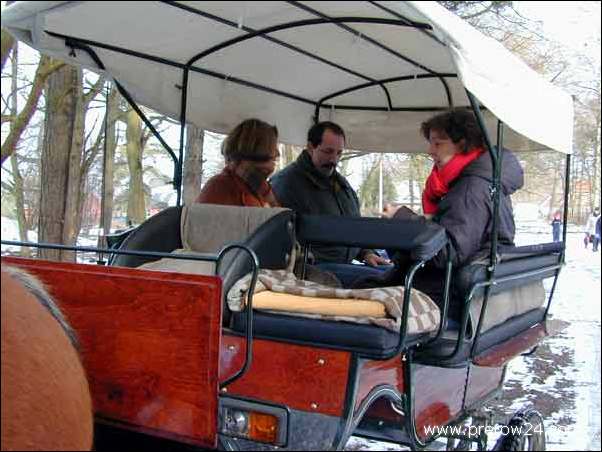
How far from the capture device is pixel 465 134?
144 inches

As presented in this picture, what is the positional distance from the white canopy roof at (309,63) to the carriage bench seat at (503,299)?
612 mm

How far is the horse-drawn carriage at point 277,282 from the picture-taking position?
2420 mm

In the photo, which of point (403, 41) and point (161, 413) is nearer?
point (161, 413)

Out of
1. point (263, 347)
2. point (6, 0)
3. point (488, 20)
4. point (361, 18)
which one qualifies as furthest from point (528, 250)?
A: point (488, 20)

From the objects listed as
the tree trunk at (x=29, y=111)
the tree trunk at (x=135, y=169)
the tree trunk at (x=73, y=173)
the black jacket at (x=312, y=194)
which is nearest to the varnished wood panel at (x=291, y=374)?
the black jacket at (x=312, y=194)

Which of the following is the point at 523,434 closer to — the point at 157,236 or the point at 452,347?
the point at 452,347

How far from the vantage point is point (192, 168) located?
8148 mm

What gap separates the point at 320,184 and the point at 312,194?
115mm

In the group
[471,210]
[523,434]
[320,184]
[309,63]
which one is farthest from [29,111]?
Result: [523,434]

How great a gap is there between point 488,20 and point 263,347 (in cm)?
715

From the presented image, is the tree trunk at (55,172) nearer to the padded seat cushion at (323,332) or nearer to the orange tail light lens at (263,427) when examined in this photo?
the padded seat cushion at (323,332)

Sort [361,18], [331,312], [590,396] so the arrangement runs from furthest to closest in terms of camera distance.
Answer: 1. [590,396]
2. [361,18]
3. [331,312]

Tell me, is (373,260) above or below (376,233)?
below

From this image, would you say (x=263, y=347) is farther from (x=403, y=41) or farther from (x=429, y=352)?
(x=403, y=41)
